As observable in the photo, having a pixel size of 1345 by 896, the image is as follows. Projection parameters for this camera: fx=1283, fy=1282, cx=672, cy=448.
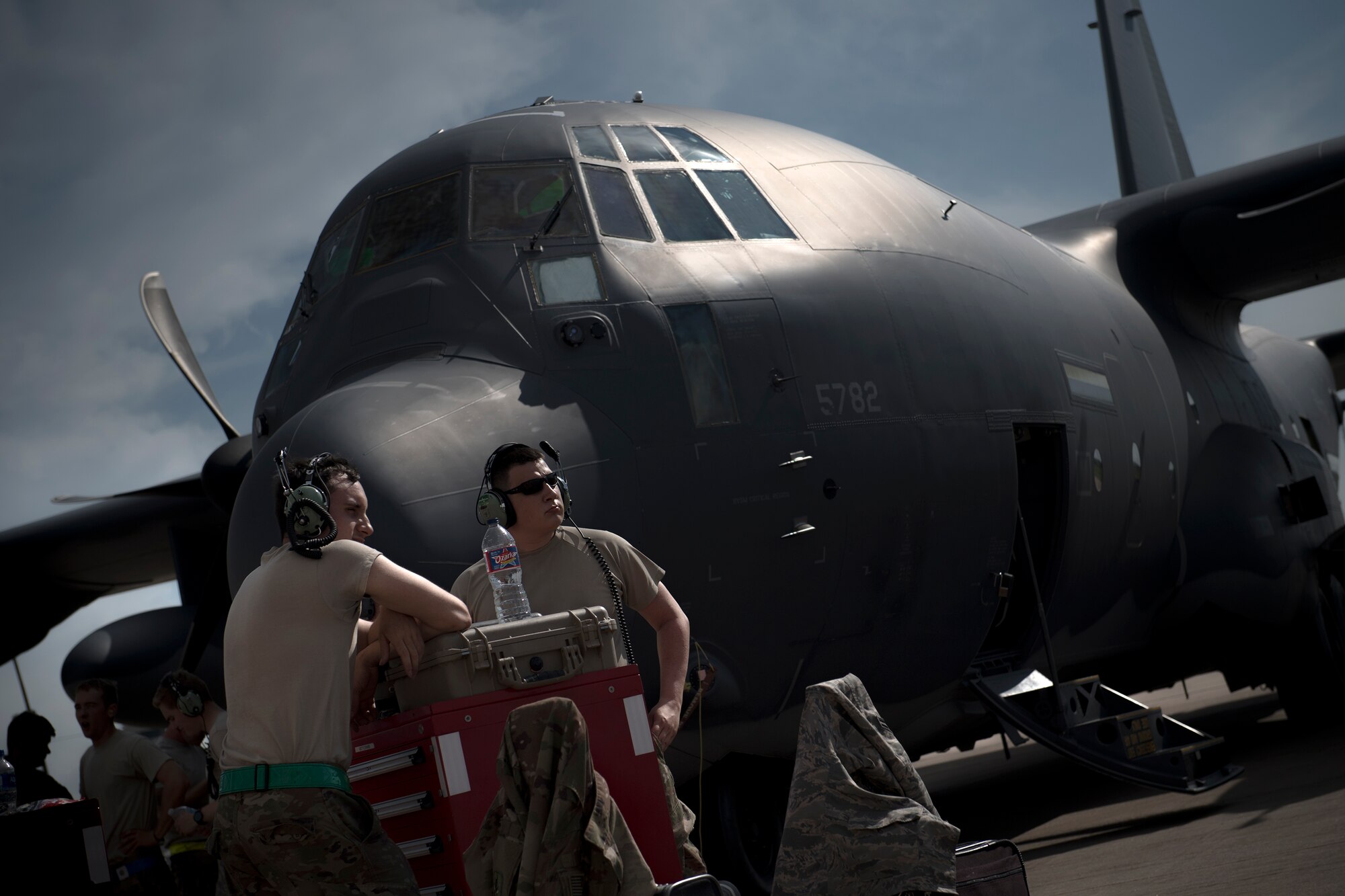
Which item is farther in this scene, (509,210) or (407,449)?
(509,210)

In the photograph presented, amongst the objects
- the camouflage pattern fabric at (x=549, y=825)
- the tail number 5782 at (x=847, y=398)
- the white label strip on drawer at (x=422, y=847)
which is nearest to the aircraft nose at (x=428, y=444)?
the tail number 5782 at (x=847, y=398)

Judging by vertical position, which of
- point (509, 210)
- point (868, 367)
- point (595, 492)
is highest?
point (509, 210)

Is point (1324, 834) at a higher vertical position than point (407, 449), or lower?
lower

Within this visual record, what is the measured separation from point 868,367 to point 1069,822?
11.5ft

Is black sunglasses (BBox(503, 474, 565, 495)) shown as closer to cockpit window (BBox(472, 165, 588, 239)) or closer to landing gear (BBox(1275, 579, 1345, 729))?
cockpit window (BBox(472, 165, 588, 239))

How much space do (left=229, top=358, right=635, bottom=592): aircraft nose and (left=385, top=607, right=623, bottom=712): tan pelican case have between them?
1.43m

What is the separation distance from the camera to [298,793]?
290cm

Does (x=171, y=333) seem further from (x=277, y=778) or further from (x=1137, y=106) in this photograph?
(x=1137, y=106)

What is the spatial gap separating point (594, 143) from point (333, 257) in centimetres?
151

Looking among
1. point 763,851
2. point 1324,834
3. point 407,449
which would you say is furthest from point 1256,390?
point 407,449

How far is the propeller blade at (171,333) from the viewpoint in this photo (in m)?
8.81

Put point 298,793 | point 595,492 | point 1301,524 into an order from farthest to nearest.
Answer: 1. point 1301,524
2. point 595,492
3. point 298,793

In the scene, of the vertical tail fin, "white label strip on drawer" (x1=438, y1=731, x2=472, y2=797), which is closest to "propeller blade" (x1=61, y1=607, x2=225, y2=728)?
"white label strip on drawer" (x1=438, y1=731, x2=472, y2=797)

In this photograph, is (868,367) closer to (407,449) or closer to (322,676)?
(407,449)
